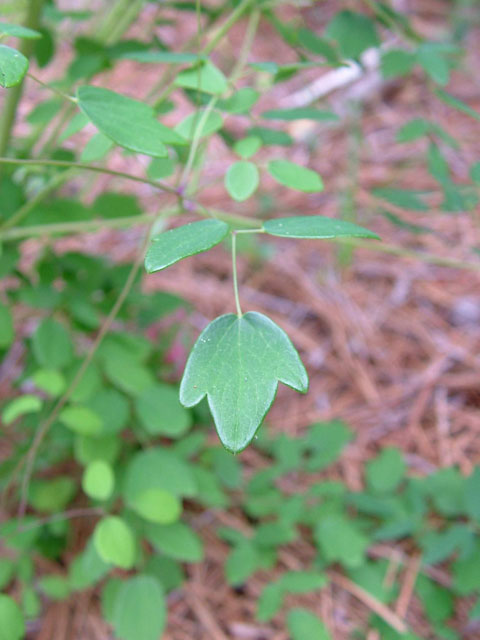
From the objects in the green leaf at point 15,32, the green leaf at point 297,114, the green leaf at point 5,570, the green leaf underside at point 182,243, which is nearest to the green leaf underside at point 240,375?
the green leaf underside at point 182,243

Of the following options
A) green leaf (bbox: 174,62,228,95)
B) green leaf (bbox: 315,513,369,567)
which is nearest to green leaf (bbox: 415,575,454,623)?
green leaf (bbox: 315,513,369,567)

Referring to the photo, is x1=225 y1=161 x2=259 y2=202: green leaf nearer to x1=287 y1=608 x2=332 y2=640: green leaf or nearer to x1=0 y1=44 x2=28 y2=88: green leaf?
x1=0 y1=44 x2=28 y2=88: green leaf

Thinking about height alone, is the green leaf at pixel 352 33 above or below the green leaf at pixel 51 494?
above

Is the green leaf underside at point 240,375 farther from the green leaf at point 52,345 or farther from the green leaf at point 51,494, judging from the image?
the green leaf at point 51,494

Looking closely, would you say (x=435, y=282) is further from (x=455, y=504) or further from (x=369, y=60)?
(x=369, y=60)

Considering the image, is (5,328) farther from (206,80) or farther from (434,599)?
(434,599)

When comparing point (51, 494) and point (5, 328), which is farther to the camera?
point (51, 494)

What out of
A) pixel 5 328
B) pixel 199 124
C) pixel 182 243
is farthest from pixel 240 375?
pixel 5 328

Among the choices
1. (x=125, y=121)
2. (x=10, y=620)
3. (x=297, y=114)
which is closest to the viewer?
(x=125, y=121)
